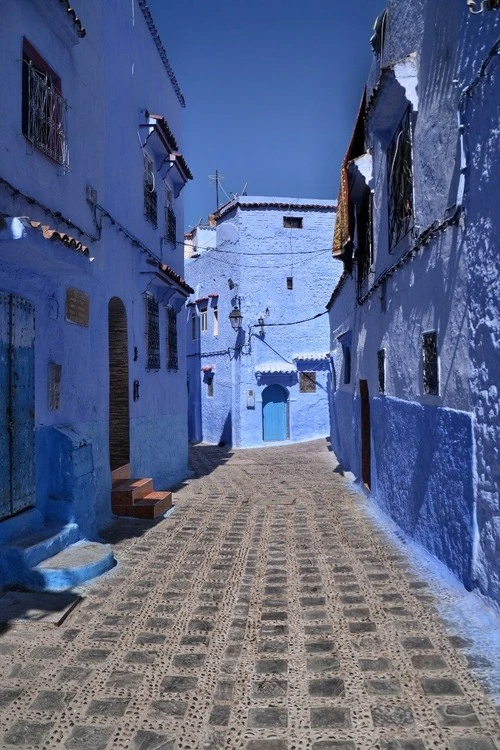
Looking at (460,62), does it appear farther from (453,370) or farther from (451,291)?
(453,370)

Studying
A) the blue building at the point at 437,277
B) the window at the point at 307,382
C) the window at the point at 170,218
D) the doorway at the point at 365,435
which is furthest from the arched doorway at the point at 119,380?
the window at the point at 307,382

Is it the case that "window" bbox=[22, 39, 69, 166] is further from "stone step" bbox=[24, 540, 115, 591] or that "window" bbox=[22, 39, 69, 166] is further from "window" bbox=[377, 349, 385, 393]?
"window" bbox=[377, 349, 385, 393]

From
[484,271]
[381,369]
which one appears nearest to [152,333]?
[381,369]

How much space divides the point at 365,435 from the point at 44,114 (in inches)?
269

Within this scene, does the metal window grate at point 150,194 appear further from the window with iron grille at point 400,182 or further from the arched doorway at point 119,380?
the window with iron grille at point 400,182

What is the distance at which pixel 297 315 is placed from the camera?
21.0 m

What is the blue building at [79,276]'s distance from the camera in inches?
209

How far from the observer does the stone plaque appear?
6.60 meters

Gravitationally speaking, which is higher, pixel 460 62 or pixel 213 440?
pixel 460 62

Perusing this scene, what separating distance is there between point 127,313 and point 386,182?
4.41 meters

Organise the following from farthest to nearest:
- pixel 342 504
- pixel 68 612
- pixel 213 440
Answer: pixel 213 440 < pixel 342 504 < pixel 68 612

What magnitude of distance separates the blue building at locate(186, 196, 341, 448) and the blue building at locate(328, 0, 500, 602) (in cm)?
1179

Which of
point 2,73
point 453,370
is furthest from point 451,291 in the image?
point 2,73

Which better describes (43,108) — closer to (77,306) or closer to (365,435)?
(77,306)
